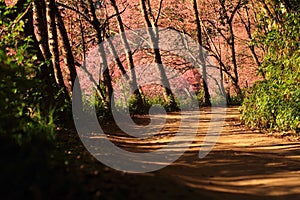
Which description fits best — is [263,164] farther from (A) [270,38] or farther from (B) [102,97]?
(B) [102,97]

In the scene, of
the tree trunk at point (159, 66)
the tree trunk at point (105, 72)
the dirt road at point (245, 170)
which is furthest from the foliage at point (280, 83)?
the tree trunk at point (159, 66)

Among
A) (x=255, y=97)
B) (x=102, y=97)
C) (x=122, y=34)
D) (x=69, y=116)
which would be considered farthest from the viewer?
(x=122, y=34)

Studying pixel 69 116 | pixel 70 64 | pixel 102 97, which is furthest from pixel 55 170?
pixel 102 97

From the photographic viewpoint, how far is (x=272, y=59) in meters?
12.8

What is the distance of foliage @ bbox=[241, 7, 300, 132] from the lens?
11.2 meters

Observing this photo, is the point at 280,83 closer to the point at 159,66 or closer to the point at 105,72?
the point at 105,72

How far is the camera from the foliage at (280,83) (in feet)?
36.8

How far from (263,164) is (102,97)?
10397 mm

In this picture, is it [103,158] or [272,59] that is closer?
[103,158]

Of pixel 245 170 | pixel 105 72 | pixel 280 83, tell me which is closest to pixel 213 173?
pixel 245 170

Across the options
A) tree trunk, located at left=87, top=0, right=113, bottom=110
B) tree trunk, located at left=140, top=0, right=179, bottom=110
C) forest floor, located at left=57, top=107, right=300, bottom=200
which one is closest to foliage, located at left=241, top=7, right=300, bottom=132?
forest floor, located at left=57, top=107, right=300, bottom=200

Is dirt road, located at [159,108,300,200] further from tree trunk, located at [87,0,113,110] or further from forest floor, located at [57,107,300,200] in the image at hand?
tree trunk, located at [87,0,113,110]

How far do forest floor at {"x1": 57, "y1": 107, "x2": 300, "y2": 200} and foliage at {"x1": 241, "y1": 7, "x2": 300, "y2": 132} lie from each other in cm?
71

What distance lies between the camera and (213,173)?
286 inches
